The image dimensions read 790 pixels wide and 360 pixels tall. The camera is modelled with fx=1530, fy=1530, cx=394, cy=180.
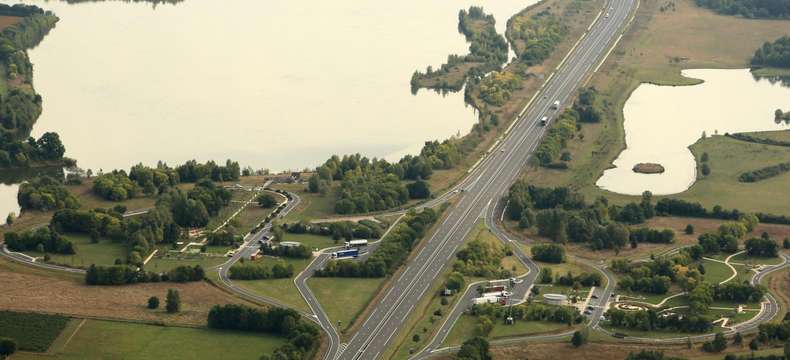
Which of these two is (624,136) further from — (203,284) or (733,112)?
(203,284)

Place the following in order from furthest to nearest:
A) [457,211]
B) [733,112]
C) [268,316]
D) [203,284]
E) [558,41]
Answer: [558,41], [733,112], [457,211], [203,284], [268,316]

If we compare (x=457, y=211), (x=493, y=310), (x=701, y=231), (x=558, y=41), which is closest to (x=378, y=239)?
(x=457, y=211)

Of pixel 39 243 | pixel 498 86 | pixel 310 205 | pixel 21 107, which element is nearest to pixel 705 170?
pixel 498 86

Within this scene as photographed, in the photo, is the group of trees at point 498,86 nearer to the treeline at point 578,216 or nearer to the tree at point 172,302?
the treeline at point 578,216

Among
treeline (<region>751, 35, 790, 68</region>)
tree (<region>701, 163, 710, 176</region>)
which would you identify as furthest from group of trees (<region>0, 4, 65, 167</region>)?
treeline (<region>751, 35, 790, 68</region>)

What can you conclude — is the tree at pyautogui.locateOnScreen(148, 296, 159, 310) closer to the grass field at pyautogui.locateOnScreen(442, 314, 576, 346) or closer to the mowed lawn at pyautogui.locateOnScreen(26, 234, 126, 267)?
the mowed lawn at pyautogui.locateOnScreen(26, 234, 126, 267)

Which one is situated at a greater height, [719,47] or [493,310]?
[719,47]
